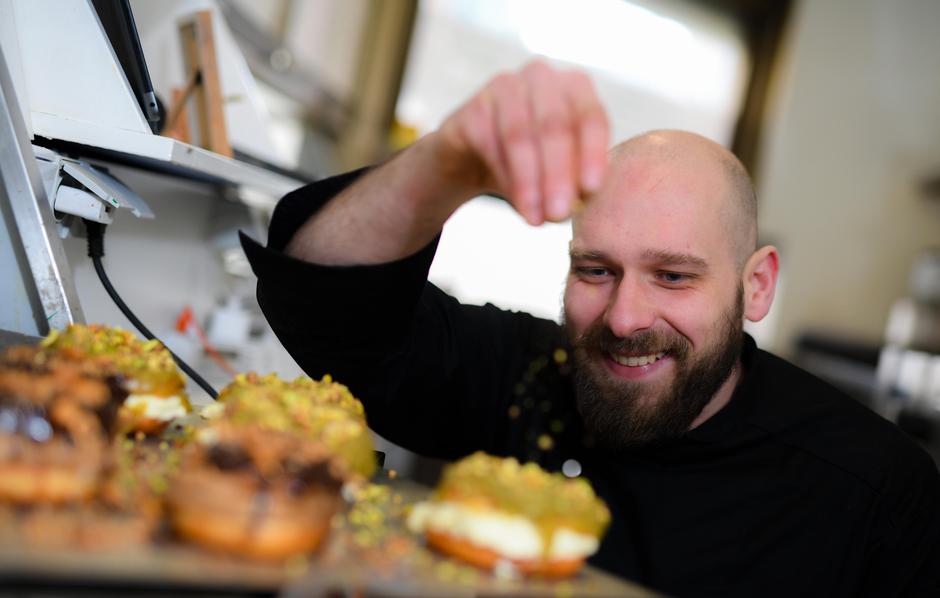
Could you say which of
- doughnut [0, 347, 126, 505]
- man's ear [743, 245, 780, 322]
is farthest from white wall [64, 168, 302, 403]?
man's ear [743, 245, 780, 322]

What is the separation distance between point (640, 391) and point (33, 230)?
900mm

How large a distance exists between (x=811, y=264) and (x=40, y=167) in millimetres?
5319

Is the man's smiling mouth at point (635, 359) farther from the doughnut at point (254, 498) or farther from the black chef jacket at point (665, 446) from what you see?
the doughnut at point (254, 498)

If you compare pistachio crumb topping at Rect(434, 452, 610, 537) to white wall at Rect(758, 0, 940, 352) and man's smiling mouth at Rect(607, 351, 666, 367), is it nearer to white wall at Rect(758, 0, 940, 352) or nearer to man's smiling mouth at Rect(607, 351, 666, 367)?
man's smiling mouth at Rect(607, 351, 666, 367)

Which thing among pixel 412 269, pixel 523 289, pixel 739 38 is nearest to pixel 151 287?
pixel 412 269

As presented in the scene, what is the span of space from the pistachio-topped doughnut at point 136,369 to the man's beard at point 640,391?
2.27ft

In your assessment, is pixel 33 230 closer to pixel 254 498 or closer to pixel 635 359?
pixel 254 498

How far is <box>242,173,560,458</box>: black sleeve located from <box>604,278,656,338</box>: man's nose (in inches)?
11.8

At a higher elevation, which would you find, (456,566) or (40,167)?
(40,167)

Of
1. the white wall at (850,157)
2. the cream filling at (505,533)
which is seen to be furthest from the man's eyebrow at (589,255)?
the white wall at (850,157)

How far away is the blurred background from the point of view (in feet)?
13.8

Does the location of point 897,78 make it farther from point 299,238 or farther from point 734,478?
point 299,238

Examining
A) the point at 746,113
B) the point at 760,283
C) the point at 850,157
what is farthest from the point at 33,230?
the point at 850,157

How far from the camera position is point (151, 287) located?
1808mm
